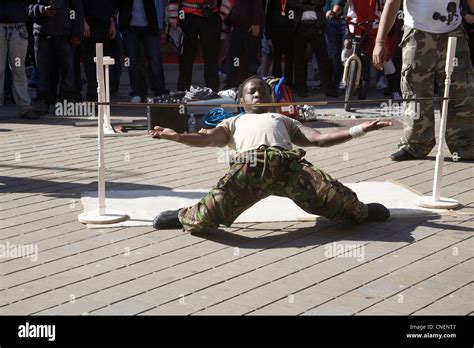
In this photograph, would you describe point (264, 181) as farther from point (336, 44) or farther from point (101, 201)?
point (336, 44)

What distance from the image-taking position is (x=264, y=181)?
643 centimetres

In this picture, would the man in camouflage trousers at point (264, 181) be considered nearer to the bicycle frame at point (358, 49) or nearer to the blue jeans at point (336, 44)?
the bicycle frame at point (358, 49)

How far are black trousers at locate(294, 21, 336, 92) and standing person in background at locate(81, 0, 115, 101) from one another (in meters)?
2.64

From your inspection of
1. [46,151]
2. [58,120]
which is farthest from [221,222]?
[58,120]

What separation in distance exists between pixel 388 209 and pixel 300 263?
1.38 metres

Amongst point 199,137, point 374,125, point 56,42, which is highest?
point 56,42

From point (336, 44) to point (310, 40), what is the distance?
3.01ft

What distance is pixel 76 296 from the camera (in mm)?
5281

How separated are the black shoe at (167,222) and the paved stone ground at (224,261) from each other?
8 centimetres

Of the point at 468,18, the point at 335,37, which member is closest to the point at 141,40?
the point at 335,37

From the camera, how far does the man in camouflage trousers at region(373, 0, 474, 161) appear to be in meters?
8.65

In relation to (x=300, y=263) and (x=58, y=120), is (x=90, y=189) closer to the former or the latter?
(x=300, y=263)

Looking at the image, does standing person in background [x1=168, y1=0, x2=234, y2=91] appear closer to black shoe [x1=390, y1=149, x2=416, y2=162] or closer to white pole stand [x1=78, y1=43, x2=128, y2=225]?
black shoe [x1=390, y1=149, x2=416, y2=162]

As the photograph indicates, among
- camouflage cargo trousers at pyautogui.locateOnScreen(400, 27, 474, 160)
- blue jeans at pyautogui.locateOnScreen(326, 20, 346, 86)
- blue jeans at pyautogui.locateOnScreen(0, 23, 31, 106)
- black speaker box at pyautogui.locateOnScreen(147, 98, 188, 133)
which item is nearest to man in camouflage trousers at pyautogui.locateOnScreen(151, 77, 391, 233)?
camouflage cargo trousers at pyautogui.locateOnScreen(400, 27, 474, 160)
